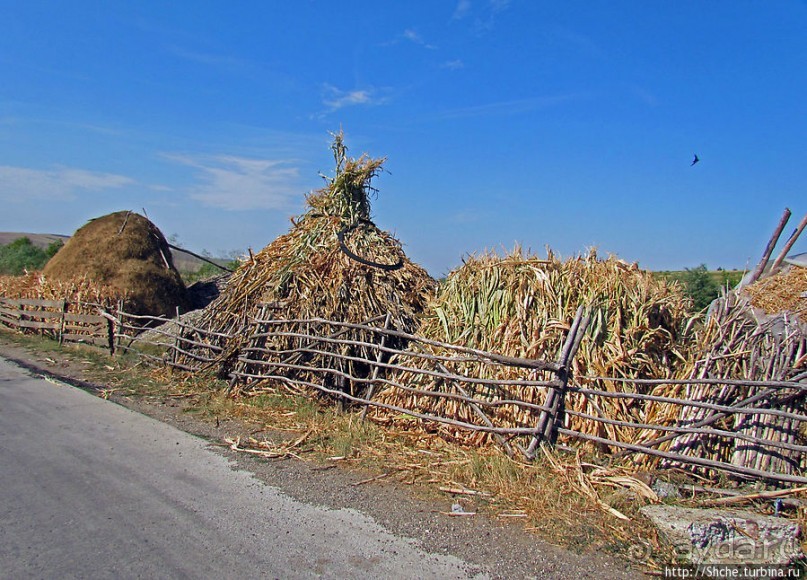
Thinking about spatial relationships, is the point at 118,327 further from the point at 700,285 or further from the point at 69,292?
the point at 700,285

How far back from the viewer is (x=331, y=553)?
3844mm

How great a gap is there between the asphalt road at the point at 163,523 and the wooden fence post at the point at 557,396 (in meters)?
1.85

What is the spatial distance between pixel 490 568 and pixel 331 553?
1.01m

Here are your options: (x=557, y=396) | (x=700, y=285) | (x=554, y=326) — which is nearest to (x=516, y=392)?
(x=557, y=396)

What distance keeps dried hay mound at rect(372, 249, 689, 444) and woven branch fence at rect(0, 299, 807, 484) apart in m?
0.06

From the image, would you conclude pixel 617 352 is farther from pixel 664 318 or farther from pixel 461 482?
pixel 461 482

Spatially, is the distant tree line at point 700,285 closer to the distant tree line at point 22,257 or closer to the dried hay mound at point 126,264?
the dried hay mound at point 126,264

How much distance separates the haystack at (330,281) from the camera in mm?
7863

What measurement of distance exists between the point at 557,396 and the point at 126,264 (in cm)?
1290

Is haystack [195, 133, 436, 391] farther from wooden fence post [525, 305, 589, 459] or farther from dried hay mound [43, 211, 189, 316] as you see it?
dried hay mound [43, 211, 189, 316]

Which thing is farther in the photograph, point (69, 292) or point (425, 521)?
point (69, 292)

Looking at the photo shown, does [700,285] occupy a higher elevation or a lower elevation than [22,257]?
higher

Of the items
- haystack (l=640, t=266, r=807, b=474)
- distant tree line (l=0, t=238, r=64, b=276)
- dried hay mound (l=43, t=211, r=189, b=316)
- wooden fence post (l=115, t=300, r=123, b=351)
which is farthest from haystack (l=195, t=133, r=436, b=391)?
distant tree line (l=0, t=238, r=64, b=276)

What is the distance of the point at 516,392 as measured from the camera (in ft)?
19.6
